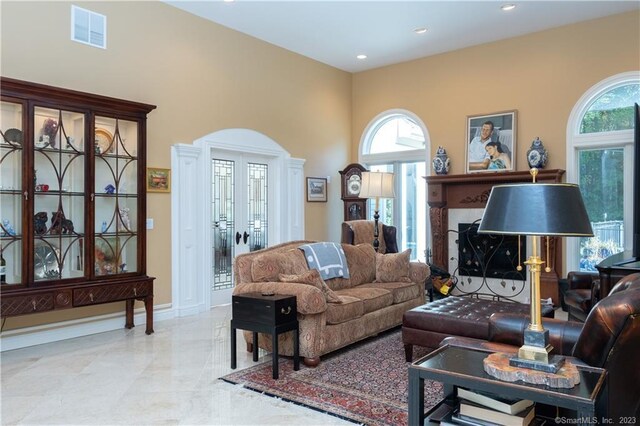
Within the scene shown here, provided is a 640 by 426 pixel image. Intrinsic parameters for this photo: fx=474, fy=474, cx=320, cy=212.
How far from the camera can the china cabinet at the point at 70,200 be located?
4141mm

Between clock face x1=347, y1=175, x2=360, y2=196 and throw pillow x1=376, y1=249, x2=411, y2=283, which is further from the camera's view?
clock face x1=347, y1=175, x2=360, y2=196

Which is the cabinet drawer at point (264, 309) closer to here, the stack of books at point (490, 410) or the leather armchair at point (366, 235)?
the stack of books at point (490, 410)

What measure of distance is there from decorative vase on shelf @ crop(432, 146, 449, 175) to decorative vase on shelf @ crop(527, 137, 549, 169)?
1204mm

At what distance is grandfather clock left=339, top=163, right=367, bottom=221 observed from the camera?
7.96m

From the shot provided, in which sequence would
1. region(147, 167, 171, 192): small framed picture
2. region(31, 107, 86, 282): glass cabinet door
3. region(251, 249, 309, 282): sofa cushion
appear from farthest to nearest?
region(147, 167, 171, 192): small framed picture → region(31, 107, 86, 282): glass cabinet door → region(251, 249, 309, 282): sofa cushion

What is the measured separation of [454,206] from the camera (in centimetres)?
725

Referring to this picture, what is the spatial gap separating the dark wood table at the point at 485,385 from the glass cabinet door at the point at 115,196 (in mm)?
3664

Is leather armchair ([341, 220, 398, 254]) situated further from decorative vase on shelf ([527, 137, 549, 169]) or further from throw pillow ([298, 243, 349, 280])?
decorative vase on shelf ([527, 137, 549, 169])

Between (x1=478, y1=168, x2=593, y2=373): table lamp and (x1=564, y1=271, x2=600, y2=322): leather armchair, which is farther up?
(x1=478, y1=168, x2=593, y2=373): table lamp

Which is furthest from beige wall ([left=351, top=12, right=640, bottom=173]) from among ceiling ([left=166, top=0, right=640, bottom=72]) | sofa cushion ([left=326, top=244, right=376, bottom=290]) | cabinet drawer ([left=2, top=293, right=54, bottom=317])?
cabinet drawer ([left=2, top=293, right=54, bottom=317])

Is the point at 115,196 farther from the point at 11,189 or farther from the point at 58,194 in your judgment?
the point at 11,189

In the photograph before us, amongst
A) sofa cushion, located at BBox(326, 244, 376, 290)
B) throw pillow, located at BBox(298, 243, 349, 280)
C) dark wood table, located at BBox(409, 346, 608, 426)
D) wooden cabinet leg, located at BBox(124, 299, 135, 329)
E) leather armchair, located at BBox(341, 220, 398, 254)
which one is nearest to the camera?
dark wood table, located at BBox(409, 346, 608, 426)

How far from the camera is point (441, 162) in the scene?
7270 mm

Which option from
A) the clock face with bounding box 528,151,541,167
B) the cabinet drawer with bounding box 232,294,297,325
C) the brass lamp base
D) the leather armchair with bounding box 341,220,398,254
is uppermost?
the clock face with bounding box 528,151,541,167
